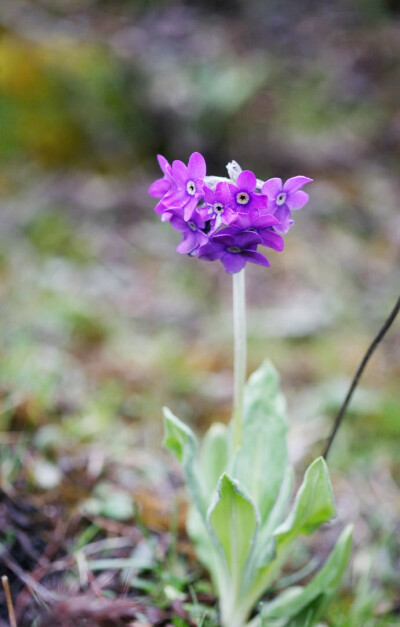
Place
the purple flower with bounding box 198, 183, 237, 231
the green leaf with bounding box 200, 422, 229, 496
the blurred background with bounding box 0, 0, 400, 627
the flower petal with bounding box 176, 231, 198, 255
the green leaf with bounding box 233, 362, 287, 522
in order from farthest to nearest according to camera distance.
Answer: the blurred background with bounding box 0, 0, 400, 627, the green leaf with bounding box 200, 422, 229, 496, the green leaf with bounding box 233, 362, 287, 522, the flower petal with bounding box 176, 231, 198, 255, the purple flower with bounding box 198, 183, 237, 231

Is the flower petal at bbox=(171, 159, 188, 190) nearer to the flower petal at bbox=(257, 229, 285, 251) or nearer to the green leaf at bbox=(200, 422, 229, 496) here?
the flower petal at bbox=(257, 229, 285, 251)

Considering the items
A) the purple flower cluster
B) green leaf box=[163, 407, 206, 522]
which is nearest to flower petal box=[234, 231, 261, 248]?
the purple flower cluster

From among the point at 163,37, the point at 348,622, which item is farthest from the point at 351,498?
the point at 163,37

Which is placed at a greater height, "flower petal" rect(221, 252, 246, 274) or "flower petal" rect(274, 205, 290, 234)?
"flower petal" rect(274, 205, 290, 234)

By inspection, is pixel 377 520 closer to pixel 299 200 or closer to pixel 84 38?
pixel 299 200

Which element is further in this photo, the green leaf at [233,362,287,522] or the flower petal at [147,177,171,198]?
the green leaf at [233,362,287,522]

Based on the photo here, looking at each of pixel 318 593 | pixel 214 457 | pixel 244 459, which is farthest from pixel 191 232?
pixel 318 593
